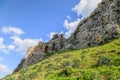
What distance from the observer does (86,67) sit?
176ft

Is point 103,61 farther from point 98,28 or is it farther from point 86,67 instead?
point 98,28

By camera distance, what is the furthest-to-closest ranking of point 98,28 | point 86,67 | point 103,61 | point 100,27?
1. point 98,28
2. point 100,27
3. point 86,67
4. point 103,61

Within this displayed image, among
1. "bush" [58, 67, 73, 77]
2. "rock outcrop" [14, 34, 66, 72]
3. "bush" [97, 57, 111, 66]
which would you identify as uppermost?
"rock outcrop" [14, 34, 66, 72]

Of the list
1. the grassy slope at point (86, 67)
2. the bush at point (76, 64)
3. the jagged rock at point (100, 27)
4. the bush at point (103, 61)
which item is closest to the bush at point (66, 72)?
the grassy slope at point (86, 67)

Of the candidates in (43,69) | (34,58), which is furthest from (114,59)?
(34,58)

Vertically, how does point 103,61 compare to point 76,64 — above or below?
below

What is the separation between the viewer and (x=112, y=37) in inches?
2859

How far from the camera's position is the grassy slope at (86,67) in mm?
44219

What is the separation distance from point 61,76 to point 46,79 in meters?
2.56

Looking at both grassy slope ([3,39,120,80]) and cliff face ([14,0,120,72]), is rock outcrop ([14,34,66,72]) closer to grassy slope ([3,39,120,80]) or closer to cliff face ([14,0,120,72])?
cliff face ([14,0,120,72])

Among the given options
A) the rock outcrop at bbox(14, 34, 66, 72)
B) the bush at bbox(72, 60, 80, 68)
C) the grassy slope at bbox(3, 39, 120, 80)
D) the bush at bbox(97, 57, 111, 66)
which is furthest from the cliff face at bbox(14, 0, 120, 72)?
the bush at bbox(97, 57, 111, 66)

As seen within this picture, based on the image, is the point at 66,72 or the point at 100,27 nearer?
the point at 66,72

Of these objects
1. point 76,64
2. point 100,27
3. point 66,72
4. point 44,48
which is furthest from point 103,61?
point 44,48

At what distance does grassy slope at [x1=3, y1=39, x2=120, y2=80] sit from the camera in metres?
44.2
